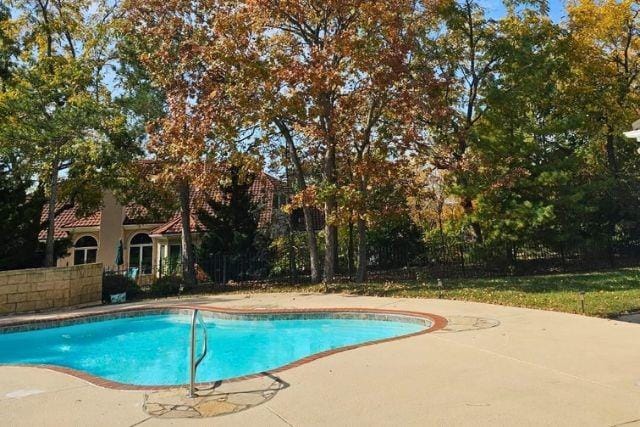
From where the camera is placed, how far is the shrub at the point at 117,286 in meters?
18.6

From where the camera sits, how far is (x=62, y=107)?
18.3m

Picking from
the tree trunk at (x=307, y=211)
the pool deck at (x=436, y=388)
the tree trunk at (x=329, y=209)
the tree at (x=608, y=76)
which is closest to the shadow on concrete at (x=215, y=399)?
the pool deck at (x=436, y=388)

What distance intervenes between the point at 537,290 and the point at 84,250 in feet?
94.9

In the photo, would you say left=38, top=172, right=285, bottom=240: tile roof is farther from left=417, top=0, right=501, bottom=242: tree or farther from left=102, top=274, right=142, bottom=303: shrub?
left=417, top=0, right=501, bottom=242: tree

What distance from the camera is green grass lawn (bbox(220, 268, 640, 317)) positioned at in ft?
35.0

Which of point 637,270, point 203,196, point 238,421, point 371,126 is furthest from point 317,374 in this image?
point 203,196

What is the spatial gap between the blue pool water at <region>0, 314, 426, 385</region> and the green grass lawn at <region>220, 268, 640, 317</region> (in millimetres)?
2993

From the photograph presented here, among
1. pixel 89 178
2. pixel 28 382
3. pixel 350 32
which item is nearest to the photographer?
pixel 28 382

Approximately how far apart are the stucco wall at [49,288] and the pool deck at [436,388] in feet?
29.0

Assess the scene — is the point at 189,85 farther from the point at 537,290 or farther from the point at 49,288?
the point at 537,290

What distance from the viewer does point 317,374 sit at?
6230mm

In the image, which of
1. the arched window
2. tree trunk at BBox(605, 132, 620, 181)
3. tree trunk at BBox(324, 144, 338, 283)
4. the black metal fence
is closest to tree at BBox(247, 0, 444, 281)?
tree trunk at BBox(324, 144, 338, 283)

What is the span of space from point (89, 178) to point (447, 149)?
587 inches

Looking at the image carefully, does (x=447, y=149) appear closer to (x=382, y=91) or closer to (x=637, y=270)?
(x=382, y=91)
